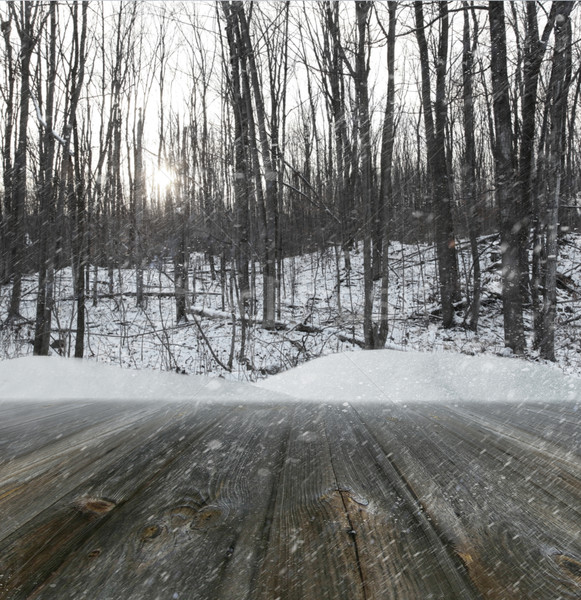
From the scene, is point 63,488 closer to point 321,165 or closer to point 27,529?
point 27,529

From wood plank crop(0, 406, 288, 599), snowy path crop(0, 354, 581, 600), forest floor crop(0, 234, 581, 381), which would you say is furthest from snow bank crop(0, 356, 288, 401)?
forest floor crop(0, 234, 581, 381)

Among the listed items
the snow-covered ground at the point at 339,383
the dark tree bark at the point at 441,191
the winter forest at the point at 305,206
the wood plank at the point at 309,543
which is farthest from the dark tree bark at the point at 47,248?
the dark tree bark at the point at 441,191

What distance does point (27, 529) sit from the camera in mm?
552

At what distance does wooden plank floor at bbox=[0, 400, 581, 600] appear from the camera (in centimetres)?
43

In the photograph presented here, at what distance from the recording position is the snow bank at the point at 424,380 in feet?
4.56

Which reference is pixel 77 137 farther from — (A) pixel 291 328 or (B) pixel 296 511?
(B) pixel 296 511

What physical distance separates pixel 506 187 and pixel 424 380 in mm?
5471

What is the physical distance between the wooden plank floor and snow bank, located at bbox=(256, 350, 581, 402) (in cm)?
33

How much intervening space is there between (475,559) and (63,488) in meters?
0.67

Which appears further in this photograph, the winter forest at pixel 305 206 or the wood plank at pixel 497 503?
the winter forest at pixel 305 206

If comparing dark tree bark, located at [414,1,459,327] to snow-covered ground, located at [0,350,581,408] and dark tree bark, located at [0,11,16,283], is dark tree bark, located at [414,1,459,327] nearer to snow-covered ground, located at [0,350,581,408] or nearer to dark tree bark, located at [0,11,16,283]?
snow-covered ground, located at [0,350,581,408]

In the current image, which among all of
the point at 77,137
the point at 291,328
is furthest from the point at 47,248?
the point at 291,328

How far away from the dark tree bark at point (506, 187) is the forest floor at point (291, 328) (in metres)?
0.65

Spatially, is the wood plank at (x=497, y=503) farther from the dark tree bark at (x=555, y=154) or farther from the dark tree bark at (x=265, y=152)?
the dark tree bark at (x=265, y=152)
